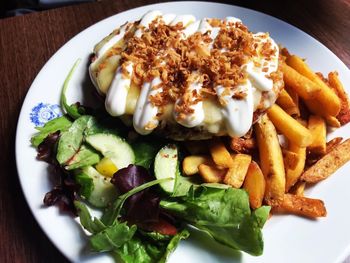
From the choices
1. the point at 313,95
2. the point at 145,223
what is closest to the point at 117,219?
the point at 145,223

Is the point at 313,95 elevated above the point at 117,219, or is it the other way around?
the point at 313,95

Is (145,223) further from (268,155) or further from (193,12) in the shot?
(193,12)

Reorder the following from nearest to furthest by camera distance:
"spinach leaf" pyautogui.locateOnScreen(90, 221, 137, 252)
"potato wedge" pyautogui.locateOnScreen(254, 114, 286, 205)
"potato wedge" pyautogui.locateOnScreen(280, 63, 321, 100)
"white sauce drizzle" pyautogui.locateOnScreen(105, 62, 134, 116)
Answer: "spinach leaf" pyautogui.locateOnScreen(90, 221, 137, 252) → "potato wedge" pyautogui.locateOnScreen(254, 114, 286, 205) → "white sauce drizzle" pyautogui.locateOnScreen(105, 62, 134, 116) → "potato wedge" pyautogui.locateOnScreen(280, 63, 321, 100)

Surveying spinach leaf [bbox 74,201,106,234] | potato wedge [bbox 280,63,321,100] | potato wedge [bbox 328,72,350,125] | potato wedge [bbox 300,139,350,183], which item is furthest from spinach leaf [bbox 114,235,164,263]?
potato wedge [bbox 328,72,350,125]

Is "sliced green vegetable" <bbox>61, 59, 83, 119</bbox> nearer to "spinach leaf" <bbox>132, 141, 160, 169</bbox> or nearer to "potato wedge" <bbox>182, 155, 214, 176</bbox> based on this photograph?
"spinach leaf" <bbox>132, 141, 160, 169</bbox>

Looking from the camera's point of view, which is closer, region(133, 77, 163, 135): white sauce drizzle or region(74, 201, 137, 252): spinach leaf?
region(74, 201, 137, 252): spinach leaf

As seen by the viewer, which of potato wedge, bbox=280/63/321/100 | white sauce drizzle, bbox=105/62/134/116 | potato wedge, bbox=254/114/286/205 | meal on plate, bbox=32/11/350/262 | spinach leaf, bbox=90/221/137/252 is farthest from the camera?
potato wedge, bbox=280/63/321/100
